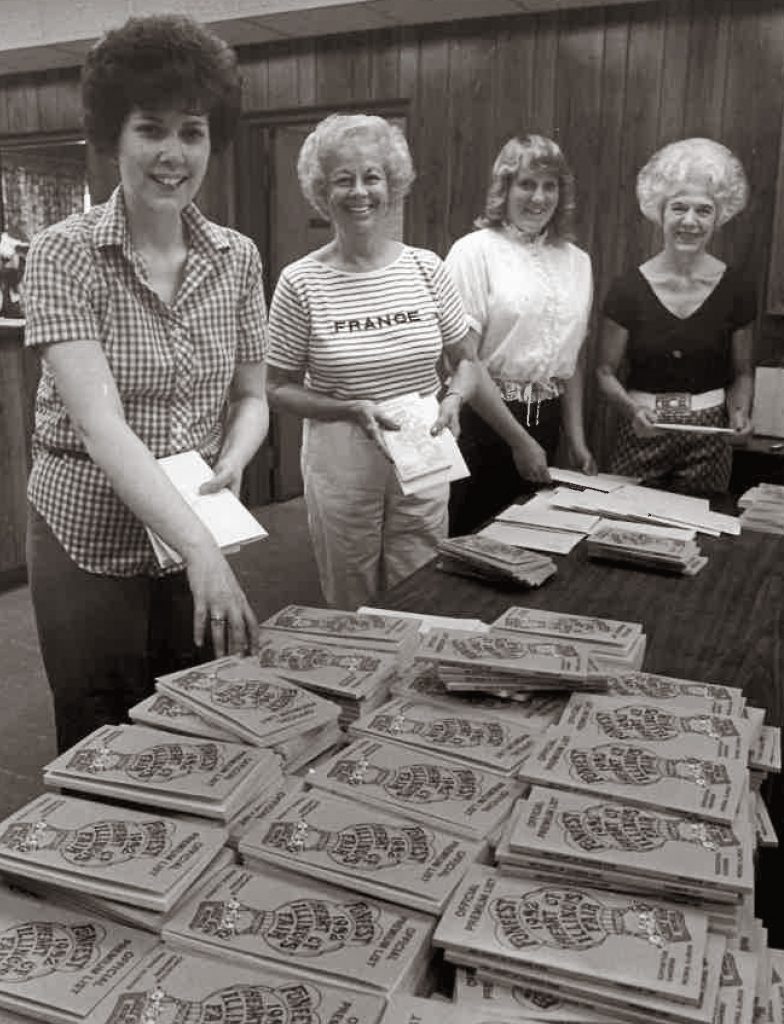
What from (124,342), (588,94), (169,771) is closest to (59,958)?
(169,771)

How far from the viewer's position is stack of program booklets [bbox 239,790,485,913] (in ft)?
3.00

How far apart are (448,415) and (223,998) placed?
1.65 meters

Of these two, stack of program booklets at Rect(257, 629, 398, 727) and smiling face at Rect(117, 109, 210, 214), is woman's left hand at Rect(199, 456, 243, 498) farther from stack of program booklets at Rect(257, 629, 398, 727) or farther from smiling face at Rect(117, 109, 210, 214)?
smiling face at Rect(117, 109, 210, 214)

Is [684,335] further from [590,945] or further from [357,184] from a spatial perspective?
[590,945]

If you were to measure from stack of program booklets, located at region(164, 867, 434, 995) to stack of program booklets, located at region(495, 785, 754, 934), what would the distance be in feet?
0.46

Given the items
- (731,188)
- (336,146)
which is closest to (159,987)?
(336,146)

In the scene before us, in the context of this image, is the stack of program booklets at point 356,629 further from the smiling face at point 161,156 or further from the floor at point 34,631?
the floor at point 34,631

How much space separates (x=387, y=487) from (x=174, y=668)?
88 cm

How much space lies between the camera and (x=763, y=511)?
253 cm

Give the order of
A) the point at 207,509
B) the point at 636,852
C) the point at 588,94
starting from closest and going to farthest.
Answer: the point at 636,852 → the point at 207,509 → the point at 588,94

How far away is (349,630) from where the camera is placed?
1545 millimetres

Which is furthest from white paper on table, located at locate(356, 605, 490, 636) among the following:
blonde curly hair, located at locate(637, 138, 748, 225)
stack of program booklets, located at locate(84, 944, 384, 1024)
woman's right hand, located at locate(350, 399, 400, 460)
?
blonde curly hair, located at locate(637, 138, 748, 225)

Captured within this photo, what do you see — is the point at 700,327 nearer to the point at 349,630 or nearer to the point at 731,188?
the point at 731,188

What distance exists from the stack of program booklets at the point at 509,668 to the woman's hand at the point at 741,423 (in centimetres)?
160
